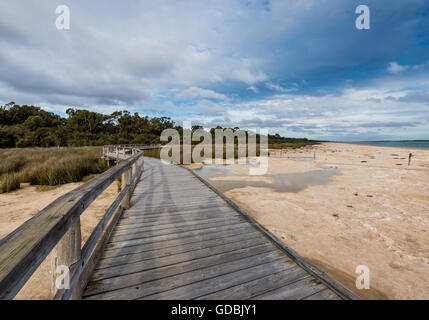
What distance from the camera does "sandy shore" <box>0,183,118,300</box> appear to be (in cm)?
290

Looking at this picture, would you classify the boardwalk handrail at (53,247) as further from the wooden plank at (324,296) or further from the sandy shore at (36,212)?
the wooden plank at (324,296)

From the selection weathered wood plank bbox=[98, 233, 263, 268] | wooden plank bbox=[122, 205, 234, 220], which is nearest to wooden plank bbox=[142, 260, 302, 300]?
weathered wood plank bbox=[98, 233, 263, 268]

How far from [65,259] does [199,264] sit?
140 cm

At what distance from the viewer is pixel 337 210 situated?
6156mm

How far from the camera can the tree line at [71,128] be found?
30616mm

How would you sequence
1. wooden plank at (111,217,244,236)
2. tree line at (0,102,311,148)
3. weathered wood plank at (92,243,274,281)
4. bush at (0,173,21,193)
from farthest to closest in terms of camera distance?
tree line at (0,102,311,148)
bush at (0,173,21,193)
wooden plank at (111,217,244,236)
weathered wood plank at (92,243,274,281)

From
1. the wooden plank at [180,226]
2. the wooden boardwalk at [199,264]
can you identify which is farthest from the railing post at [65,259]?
the wooden plank at [180,226]

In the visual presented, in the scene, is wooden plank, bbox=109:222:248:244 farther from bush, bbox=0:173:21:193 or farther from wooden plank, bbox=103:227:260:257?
bush, bbox=0:173:21:193

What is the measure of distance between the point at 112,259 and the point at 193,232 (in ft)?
4.09

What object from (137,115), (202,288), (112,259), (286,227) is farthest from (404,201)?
(137,115)

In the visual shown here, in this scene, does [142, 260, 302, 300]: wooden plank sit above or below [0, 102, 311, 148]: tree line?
below

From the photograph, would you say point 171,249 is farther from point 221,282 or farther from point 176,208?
point 176,208

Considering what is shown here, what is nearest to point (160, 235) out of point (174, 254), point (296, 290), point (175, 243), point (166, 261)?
point (175, 243)

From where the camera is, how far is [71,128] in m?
44.2
